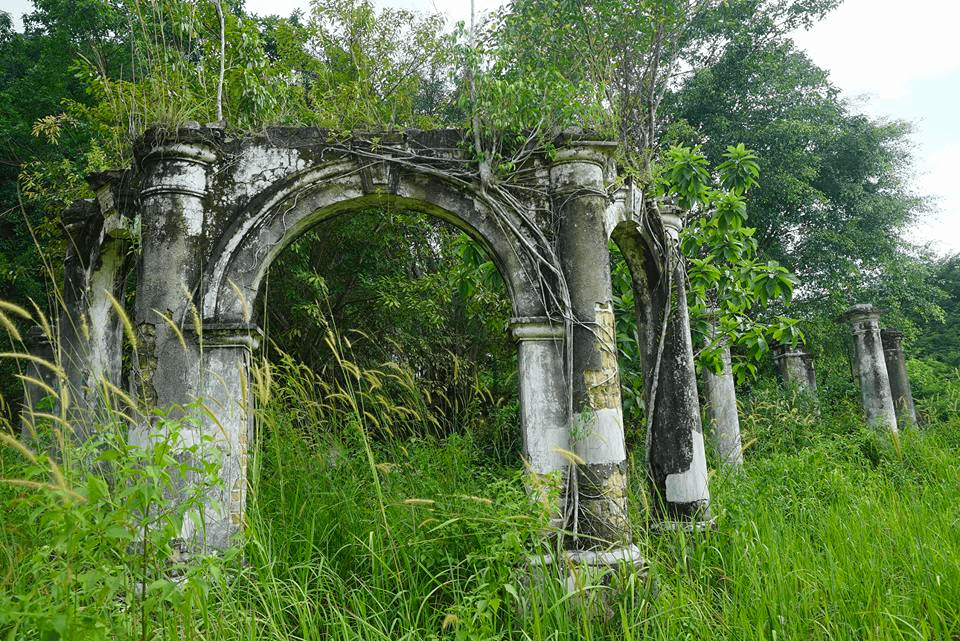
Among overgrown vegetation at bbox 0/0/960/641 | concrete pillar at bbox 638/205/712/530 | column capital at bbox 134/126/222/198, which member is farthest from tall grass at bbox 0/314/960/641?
column capital at bbox 134/126/222/198

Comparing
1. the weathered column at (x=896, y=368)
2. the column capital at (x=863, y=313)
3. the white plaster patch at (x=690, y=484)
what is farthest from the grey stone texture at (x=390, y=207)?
the weathered column at (x=896, y=368)

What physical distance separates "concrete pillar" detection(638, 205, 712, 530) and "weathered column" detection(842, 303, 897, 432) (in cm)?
700

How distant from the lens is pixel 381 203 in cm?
481

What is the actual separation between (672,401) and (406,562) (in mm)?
2938

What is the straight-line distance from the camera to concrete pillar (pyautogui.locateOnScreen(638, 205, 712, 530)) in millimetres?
5301

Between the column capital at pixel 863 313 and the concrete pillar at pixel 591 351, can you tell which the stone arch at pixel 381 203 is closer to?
the concrete pillar at pixel 591 351

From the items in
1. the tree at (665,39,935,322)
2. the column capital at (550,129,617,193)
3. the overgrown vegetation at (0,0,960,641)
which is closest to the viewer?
the overgrown vegetation at (0,0,960,641)

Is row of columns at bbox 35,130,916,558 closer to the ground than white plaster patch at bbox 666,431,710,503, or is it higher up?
higher up

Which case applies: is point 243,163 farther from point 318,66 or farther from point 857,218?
point 857,218

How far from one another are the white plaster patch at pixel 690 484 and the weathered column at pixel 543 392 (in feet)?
4.48

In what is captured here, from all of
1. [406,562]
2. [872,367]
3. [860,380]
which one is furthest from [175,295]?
[860,380]

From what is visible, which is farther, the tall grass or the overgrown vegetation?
the overgrown vegetation

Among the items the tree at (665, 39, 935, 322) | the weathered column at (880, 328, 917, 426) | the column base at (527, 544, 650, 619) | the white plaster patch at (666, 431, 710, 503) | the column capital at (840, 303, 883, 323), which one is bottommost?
the column base at (527, 544, 650, 619)

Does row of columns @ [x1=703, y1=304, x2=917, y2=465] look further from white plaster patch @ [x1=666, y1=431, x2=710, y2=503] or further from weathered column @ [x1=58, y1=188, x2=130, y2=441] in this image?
weathered column @ [x1=58, y1=188, x2=130, y2=441]
